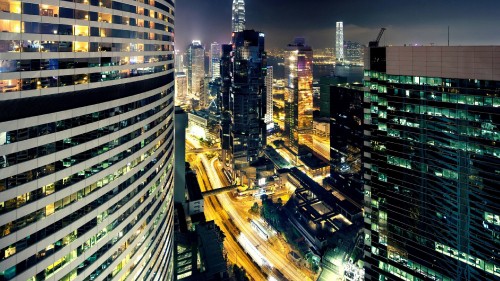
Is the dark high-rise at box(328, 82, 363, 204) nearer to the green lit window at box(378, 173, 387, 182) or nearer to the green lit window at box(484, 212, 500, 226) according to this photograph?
the green lit window at box(378, 173, 387, 182)

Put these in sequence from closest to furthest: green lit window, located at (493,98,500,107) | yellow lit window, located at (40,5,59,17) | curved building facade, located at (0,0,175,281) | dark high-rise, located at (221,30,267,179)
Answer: curved building facade, located at (0,0,175,281) < yellow lit window, located at (40,5,59,17) < green lit window, located at (493,98,500,107) < dark high-rise, located at (221,30,267,179)

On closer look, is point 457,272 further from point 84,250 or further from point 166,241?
point 84,250

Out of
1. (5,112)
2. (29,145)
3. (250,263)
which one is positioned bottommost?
→ (250,263)

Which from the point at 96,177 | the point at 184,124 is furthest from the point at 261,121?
the point at 96,177

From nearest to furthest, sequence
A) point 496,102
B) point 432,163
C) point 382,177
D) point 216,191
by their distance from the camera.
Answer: point 496,102 < point 432,163 < point 382,177 < point 216,191

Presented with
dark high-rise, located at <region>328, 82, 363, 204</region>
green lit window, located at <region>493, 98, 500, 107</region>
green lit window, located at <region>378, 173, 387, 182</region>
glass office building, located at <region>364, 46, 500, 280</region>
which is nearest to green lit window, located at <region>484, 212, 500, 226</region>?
glass office building, located at <region>364, 46, 500, 280</region>

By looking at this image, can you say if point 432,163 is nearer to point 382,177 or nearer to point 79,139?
point 382,177

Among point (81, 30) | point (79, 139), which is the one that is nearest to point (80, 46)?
point (81, 30)
